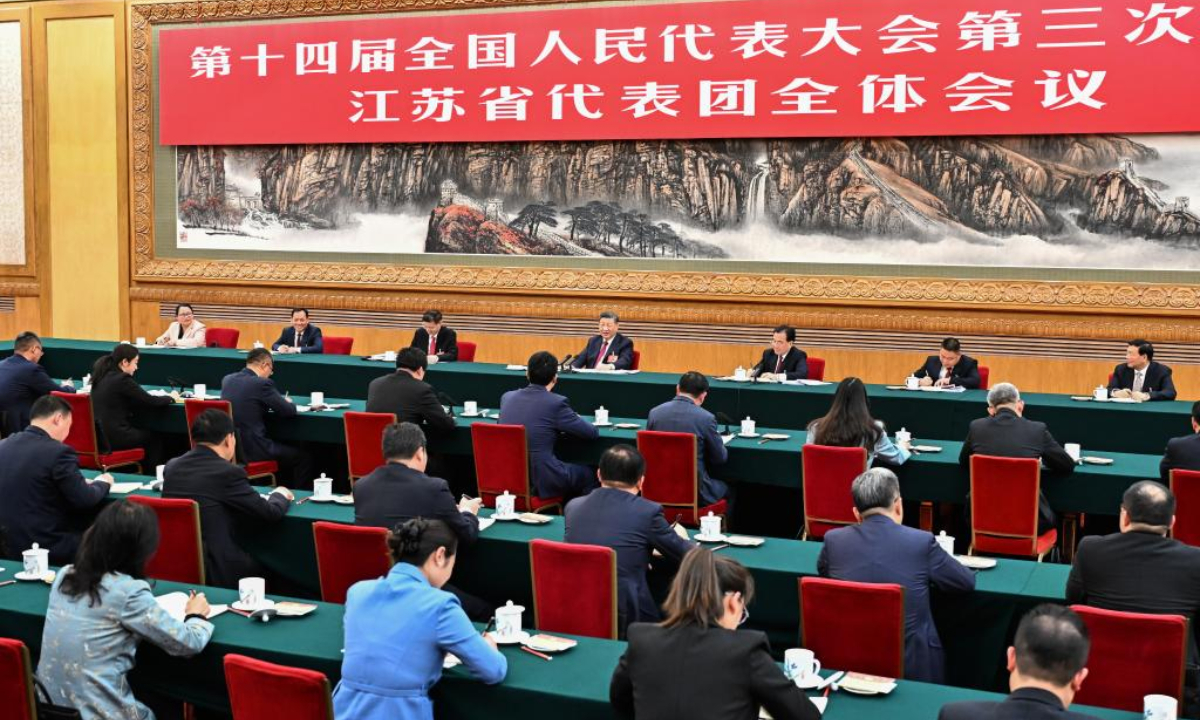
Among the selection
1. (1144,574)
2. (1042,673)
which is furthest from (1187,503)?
(1042,673)

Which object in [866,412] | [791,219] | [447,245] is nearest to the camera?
[866,412]

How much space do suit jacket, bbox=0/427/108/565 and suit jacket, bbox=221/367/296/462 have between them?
8.86 feet

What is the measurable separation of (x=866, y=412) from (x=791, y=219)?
521cm

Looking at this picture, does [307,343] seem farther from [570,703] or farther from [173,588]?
[570,703]

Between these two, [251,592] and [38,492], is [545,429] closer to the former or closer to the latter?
[38,492]

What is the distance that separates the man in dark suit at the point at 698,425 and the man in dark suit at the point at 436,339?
4.28 meters

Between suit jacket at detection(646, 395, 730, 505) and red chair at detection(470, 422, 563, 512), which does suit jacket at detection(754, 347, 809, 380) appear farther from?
red chair at detection(470, 422, 563, 512)

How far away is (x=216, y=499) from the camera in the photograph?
5488 mm

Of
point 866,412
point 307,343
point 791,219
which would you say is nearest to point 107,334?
point 307,343

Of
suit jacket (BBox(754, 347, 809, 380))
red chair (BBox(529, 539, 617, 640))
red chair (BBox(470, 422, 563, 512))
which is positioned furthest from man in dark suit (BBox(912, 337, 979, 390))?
red chair (BBox(529, 539, 617, 640))

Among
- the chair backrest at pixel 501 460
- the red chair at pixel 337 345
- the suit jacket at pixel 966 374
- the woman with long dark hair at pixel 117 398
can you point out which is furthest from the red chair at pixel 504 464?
the red chair at pixel 337 345

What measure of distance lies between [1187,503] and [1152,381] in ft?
11.4

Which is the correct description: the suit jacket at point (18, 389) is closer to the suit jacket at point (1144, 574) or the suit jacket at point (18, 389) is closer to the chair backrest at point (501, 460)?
the chair backrest at point (501, 460)

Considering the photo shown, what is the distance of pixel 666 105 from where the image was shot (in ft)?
39.3
